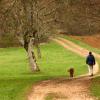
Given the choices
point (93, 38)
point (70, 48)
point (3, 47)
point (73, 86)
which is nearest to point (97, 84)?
point (73, 86)

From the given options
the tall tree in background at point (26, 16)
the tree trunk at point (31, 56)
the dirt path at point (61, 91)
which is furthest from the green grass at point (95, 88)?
the tree trunk at point (31, 56)

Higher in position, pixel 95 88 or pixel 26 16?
pixel 26 16

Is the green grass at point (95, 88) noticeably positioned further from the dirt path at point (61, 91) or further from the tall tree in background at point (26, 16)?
the tall tree in background at point (26, 16)

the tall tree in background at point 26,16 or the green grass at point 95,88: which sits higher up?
the tall tree in background at point 26,16

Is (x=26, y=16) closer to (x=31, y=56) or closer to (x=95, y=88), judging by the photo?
(x=31, y=56)

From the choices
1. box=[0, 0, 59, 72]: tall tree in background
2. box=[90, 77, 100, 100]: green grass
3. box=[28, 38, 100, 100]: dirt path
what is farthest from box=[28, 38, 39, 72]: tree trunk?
box=[90, 77, 100, 100]: green grass

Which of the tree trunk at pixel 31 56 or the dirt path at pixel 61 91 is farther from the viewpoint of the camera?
the tree trunk at pixel 31 56

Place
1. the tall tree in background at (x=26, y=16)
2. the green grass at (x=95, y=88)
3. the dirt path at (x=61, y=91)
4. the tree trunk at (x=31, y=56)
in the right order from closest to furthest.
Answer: the dirt path at (x=61, y=91), the green grass at (x=95, y=88), the tall tree in background at (x=26, y=16), the tree trunk at (x=31, y=56)

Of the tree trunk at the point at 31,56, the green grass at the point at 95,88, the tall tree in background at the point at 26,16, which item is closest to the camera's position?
the green grass at the point at 95,88

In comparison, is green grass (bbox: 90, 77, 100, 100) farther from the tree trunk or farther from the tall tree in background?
the tree trunk

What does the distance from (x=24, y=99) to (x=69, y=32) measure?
274 feet

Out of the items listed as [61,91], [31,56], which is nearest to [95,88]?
[61,91]

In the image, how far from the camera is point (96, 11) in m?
31.9

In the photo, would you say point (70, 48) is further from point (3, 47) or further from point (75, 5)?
point (75, 5)
